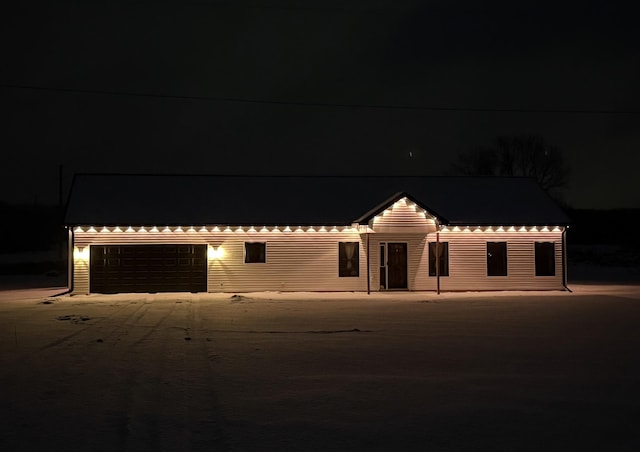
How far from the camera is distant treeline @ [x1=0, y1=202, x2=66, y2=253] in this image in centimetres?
7431

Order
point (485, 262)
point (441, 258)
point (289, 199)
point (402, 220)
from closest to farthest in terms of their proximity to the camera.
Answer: point (402, 220)
point (441, 258)
point (485, 262)
point (289, 199)

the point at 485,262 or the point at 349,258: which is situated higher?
the point at 349,258

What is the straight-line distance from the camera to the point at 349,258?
83.8ft

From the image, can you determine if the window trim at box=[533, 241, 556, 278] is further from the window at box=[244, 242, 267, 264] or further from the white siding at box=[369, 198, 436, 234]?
the window at box=[244, 242, 267, 264]

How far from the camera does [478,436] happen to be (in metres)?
6.58

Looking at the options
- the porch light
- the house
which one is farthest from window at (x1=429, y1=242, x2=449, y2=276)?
the porch light

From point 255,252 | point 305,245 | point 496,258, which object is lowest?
point 496,258

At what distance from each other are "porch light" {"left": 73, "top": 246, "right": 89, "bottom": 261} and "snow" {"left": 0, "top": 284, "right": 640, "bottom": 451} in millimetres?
7015

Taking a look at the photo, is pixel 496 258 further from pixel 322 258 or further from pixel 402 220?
pixel 322 258

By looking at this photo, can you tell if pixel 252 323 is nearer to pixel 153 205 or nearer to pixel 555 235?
pixel 153 205

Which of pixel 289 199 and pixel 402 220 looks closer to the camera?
pixel 402 220

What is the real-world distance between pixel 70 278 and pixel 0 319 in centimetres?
796

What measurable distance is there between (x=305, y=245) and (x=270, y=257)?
1452 mm

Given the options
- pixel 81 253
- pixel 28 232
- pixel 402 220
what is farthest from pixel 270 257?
pixel 28 232
